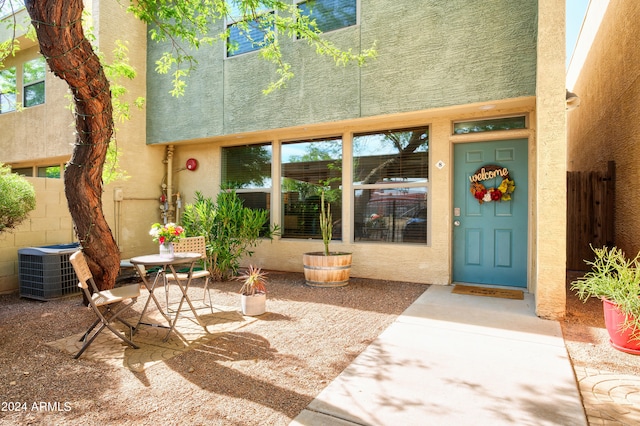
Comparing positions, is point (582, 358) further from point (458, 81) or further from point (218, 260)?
point (218, 260)

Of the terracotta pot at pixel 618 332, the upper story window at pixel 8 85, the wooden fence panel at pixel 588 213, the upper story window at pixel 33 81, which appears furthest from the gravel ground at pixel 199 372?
the upper story window at pixel 8 85

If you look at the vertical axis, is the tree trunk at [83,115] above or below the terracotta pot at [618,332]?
above

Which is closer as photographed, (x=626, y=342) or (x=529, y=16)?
(x=626, y=342)

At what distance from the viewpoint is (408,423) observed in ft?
7.77

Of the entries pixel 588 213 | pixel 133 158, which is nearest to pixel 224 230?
pixel 133 158

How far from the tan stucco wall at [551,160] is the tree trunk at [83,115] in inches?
203

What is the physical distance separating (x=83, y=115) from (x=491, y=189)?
5806mm

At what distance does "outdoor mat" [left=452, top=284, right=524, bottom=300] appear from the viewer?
218 inches

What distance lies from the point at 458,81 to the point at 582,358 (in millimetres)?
3909

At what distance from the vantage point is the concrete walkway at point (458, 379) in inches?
96.6

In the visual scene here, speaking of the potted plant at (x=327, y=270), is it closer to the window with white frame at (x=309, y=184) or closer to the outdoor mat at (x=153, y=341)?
the window with white frame at (x=309, y=184)

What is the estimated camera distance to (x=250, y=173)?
8.29m

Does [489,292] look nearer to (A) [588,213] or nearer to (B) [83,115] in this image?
(A) [588,213]

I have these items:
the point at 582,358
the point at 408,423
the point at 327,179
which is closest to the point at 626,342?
the point at 582,358
